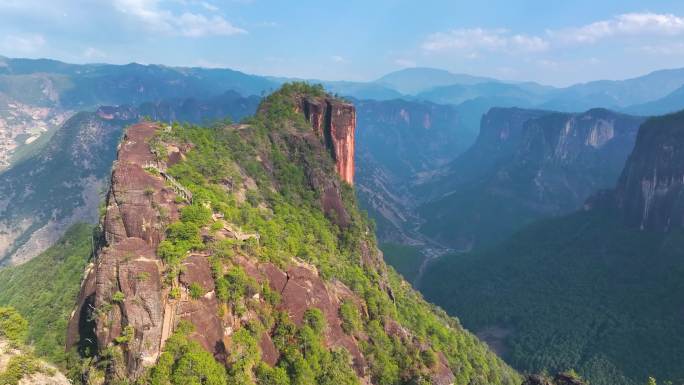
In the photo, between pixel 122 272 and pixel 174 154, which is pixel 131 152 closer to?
pixel 174 154

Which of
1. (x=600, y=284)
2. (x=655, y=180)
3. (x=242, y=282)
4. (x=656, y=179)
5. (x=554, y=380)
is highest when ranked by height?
(x=242, y=282)

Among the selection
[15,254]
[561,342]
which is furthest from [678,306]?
[15,254]

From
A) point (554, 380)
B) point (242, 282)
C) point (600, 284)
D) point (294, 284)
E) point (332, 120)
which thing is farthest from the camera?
point (600, 284)

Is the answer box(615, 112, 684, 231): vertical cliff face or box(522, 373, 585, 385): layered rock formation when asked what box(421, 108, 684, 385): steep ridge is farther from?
box(522, 373, 585, 385): layered rock formation

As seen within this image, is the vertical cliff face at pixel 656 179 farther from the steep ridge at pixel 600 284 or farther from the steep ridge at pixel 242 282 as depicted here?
the steep ridge at pixel 242 282

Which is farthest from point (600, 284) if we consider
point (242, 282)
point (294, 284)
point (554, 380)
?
point (242, 282)

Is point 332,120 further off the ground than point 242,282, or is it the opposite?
point 332,120

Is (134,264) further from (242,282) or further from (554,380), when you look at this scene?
(554,380)
